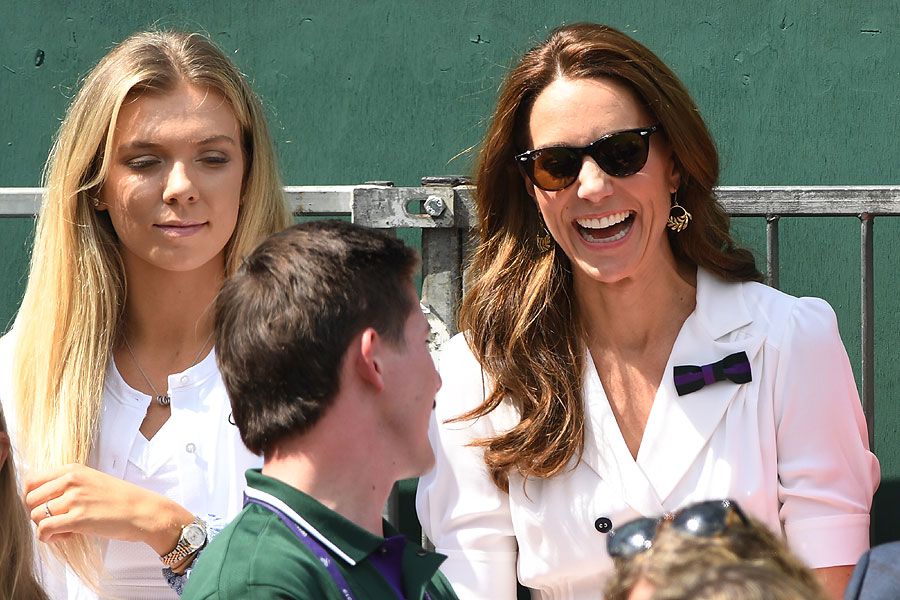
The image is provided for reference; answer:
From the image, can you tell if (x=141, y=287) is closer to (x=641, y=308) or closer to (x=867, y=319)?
(x=641, y=308)

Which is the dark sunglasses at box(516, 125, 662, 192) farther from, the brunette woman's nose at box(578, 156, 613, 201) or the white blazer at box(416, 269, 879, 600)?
the white blazer at box(416, 269, 879, 600)

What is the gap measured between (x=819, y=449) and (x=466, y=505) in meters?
0.80

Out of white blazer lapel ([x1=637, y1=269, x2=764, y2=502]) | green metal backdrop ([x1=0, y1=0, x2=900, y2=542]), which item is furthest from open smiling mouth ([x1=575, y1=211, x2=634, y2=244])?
green metal backdrop ([x1=0, y1=0, x2=900, y2=542])

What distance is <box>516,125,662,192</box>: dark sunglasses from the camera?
2.90 m

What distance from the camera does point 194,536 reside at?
8.71ft

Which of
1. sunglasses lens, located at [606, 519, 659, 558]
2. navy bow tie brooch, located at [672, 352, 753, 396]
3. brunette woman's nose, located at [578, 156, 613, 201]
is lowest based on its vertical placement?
navy bow tie brooch, located at [672, 352, 753, 396]

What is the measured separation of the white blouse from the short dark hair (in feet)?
2.78

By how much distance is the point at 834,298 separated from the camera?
15.8ft

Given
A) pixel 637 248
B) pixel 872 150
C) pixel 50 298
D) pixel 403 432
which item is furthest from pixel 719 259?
pixel 872 150

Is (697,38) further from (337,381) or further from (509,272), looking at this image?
(337,381)

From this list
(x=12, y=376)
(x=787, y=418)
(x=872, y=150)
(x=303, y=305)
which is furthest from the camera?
(x=872, y=150)

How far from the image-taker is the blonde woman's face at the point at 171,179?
3025mm

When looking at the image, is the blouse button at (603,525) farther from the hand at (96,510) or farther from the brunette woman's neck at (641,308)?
the hand at (96,510)

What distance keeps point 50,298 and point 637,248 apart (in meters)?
1.42
